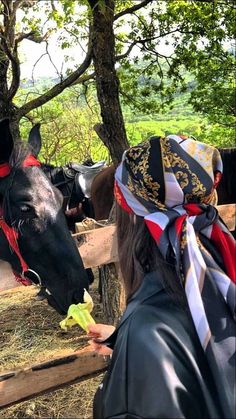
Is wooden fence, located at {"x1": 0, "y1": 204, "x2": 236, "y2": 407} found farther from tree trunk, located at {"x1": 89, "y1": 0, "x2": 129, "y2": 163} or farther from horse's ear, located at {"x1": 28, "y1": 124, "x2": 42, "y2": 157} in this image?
tree trunk, located at {"x1": 89, "y1": 0, "x2": 129, "y2": 163}

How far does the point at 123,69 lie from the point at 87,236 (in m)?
9.60

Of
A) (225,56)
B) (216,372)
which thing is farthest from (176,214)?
(225,56)

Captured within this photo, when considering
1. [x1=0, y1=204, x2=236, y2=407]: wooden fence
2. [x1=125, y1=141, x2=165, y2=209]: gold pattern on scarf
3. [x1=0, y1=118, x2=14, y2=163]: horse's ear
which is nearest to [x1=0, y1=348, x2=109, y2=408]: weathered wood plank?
[x1=0, y1=204, x2=236, y2=407]: wooden fence

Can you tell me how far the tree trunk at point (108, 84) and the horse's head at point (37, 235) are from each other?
345cm

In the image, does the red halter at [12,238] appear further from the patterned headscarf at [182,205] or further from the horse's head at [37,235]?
the patterned headscarf at [182,205]

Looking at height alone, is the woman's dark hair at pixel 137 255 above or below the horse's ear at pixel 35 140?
below

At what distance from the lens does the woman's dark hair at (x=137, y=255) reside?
1288 mm

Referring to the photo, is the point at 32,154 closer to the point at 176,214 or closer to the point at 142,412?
the point at 176,214

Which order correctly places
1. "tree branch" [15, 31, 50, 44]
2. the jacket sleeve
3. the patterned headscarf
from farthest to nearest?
"tree branch" [15, 31, 50, 44] → the patterned headscarf → the jacket sleeve

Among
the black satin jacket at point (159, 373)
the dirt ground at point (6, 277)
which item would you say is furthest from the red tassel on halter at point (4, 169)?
the black satin jacket at point (159, 373)

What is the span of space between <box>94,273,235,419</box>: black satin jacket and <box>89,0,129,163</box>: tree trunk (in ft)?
17.6

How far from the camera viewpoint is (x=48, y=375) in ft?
8.64

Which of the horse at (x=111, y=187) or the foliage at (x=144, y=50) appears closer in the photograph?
the horse at (x=111, y=187)

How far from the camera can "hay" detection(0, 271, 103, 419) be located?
11.6ft
